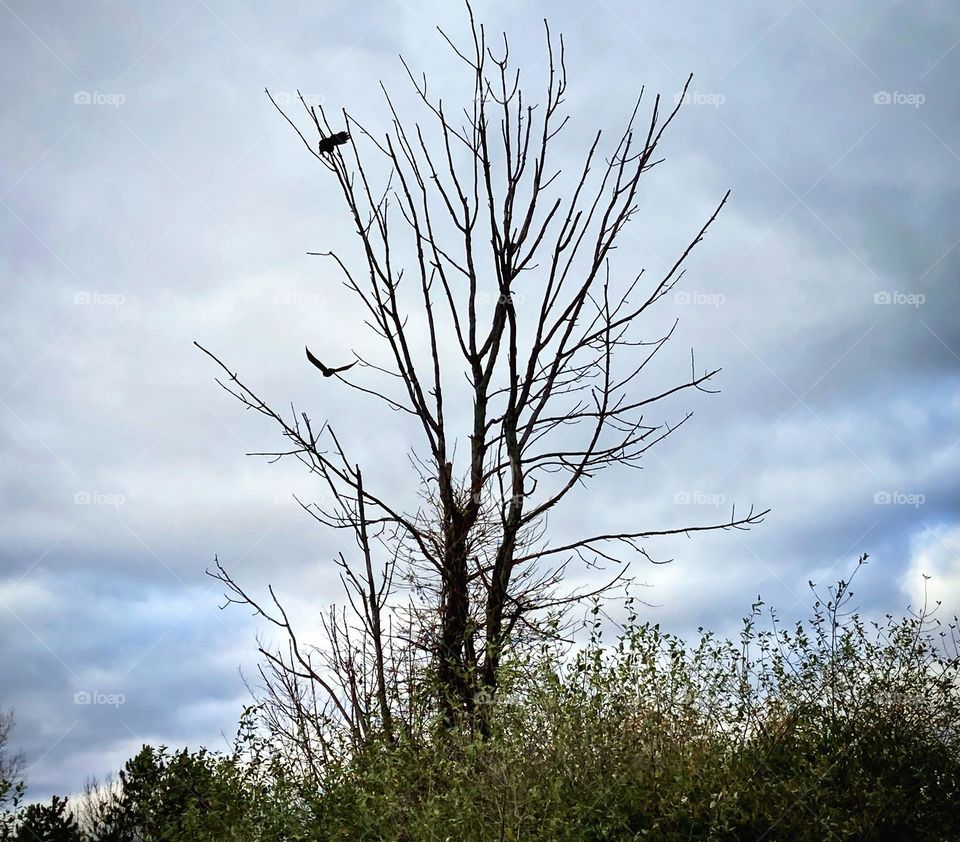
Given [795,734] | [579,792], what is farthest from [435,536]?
[795,734]

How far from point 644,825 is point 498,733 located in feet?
2.89

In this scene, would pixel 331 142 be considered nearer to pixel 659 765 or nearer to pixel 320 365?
pixel 320 365

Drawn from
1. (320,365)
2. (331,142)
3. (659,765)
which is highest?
(331,142)

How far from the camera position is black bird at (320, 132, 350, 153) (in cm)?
661

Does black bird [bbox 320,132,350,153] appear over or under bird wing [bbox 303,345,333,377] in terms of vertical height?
over

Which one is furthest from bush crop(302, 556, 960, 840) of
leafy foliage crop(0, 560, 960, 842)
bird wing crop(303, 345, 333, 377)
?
bird wing crop(303, 345, 333, 377)

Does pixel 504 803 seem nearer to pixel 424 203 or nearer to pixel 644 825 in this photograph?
pixel 644 825

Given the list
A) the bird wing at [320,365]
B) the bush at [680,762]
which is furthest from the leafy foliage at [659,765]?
the bird wing at [320,365]

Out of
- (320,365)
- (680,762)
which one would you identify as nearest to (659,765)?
(680,762)

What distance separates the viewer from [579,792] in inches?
173

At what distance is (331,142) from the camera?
6.61 metres

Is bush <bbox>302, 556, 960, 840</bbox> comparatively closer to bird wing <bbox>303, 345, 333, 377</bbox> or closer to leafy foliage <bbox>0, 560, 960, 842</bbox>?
leafy foliage <bbox>0, 560, 960, 842</bbox>

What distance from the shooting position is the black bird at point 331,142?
260 inches

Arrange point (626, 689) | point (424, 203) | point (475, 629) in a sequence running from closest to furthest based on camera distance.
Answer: point (626, 689) < point (475, 629) < point (424, 203)
